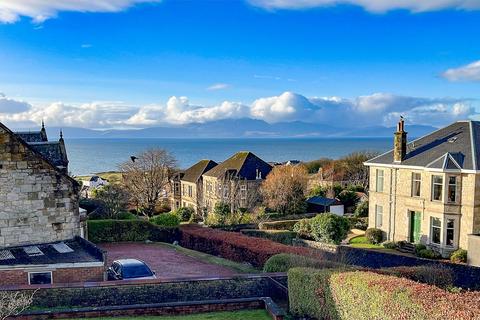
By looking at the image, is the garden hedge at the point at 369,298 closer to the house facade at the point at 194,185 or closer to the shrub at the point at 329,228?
the shrub at the point at 329,228

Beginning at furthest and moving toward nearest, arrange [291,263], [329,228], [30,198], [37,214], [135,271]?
[329,228] < [37,214] < [30,198] < [135,271] < [291,263]

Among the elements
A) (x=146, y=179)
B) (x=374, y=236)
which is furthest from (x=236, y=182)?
(x=374, y=236)

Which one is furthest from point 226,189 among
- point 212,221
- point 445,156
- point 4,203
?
point 4,203

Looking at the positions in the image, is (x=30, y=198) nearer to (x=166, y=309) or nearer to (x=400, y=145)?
(x=166, y=309)

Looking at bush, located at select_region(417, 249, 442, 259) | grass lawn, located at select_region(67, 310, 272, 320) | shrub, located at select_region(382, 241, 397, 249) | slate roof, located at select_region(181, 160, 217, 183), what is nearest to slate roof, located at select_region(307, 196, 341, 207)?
shrub, located at select_region(382, 241, 397, 249)

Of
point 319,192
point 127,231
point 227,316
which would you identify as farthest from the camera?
point 319,192

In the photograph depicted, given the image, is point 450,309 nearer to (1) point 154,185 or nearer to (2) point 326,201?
(2) point 326,201

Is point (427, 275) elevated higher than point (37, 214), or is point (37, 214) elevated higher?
point (37, 214)
